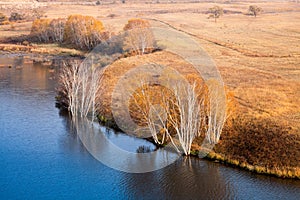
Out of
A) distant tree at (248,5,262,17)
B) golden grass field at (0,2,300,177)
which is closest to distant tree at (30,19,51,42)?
golden grass field at (0,2,300,177)

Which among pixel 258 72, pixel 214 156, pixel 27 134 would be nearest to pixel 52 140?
pixel 27 134

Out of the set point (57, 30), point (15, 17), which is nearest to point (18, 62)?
point (57, 30)

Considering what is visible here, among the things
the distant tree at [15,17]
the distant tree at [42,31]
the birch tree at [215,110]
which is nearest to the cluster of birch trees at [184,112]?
the birch tree at [215,110]

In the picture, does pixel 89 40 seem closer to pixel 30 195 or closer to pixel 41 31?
pixel 41 31

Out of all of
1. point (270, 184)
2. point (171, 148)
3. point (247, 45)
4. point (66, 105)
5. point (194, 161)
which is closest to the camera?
point (270, 184)

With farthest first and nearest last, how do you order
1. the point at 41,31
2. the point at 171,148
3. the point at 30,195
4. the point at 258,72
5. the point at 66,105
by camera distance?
the point at 41,31 → the point at 258,72 → the point at 66,105 → the point at 171,148 → the point at 30,195

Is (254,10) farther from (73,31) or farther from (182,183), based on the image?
(182,183)
